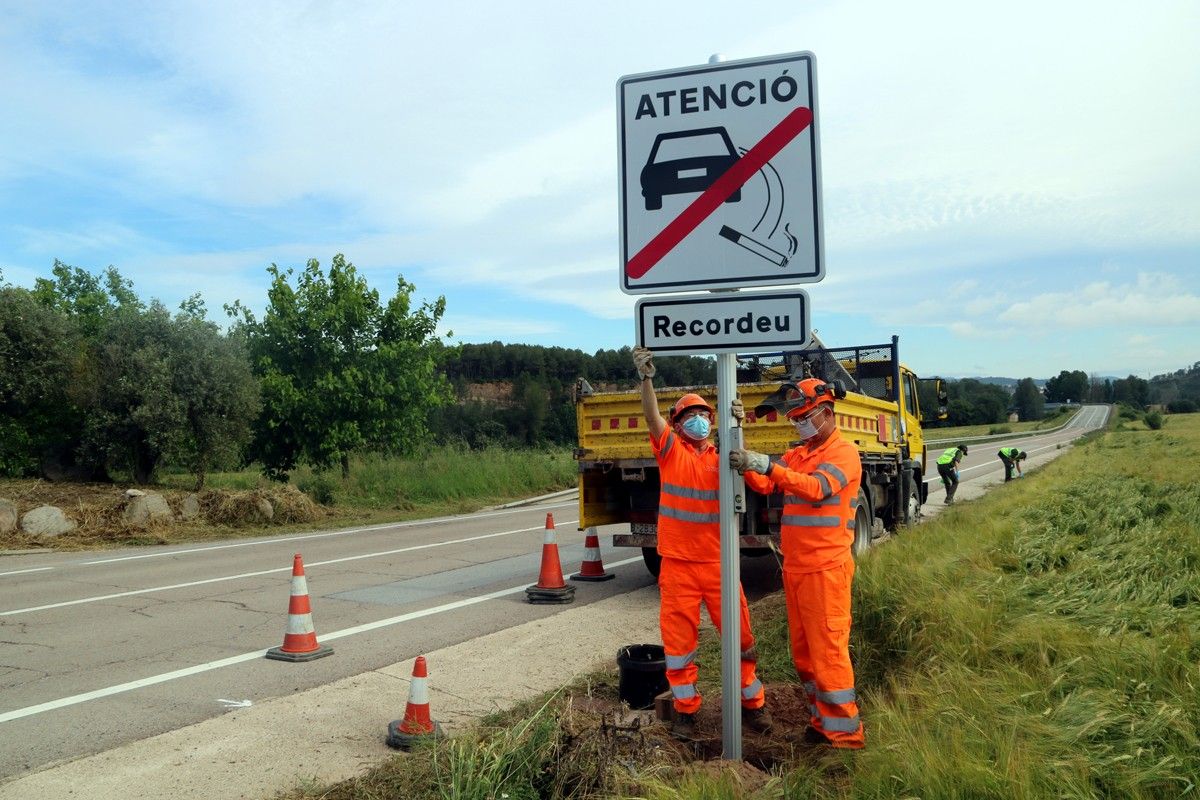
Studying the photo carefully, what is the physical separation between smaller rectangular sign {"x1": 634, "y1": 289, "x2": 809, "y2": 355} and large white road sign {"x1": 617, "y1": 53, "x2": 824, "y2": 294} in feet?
0.18

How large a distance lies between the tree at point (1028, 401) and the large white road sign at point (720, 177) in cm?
12158

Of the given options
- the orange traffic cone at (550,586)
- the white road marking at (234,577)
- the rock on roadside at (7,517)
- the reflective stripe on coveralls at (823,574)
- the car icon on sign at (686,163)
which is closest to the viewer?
the car icon on sign at (686,163)

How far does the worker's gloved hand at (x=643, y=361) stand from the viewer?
3.95 metres

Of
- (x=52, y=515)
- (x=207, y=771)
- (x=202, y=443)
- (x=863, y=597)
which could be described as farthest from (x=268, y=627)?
(x=202, y=443)

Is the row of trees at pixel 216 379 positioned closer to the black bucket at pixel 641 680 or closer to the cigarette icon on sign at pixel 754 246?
the black bucket at pixel 641 680

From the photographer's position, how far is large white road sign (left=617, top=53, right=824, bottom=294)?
3.61 metres

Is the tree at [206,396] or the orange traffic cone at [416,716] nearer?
the orange traffic cone at [416,716]

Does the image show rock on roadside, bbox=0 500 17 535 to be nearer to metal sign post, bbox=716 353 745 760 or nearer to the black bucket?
the black bucket

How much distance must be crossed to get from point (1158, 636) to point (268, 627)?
6.98m

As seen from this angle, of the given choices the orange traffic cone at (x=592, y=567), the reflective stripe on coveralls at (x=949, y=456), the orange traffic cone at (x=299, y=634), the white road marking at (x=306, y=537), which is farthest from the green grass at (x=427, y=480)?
the orange traffic cone at (x=299, y=634)

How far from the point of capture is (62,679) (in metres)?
6.62

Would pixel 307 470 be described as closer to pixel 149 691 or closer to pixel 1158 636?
pixel 149 691

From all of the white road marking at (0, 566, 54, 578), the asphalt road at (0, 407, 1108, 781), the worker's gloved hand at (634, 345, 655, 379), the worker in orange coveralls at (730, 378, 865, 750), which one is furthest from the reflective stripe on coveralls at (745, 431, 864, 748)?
the white road marking at (0, 566, 54, 578)

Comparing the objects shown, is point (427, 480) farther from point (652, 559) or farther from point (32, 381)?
point (652, 559)
